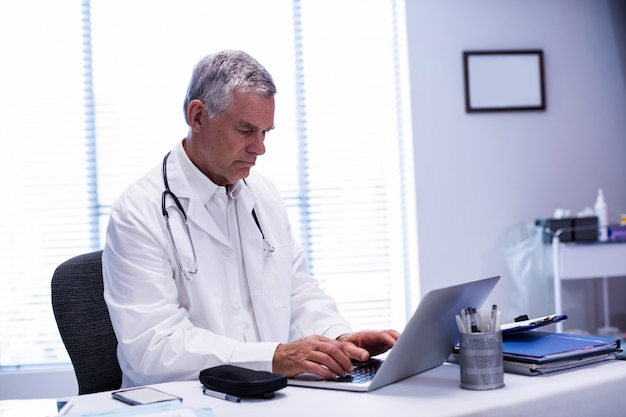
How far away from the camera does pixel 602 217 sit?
12.0 feet

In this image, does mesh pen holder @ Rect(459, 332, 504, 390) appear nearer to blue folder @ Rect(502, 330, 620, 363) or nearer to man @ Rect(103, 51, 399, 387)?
blue folder @ Rect(502, 330, 620, 363)

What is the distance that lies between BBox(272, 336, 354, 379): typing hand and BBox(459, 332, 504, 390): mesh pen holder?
24 centimetres

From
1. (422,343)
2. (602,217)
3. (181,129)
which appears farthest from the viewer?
(181,129)

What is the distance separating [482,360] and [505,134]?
2.91m

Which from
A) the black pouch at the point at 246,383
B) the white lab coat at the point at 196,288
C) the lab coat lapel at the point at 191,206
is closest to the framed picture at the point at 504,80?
the white lab coat at the point at 196,288

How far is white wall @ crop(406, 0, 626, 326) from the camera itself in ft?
12.6

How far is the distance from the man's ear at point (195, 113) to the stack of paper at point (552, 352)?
98cm

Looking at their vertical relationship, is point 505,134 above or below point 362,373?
above

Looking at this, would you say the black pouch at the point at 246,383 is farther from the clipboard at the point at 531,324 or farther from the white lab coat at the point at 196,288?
the clipboard at the point at 531,324

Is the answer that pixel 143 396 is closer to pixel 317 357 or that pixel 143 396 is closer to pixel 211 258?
pixel 317 357

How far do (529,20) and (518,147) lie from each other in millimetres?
731

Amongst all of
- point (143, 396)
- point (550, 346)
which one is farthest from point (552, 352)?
point (143, 396)

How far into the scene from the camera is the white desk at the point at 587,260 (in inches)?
135

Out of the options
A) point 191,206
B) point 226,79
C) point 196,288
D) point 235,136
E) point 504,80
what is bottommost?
point 196,288
